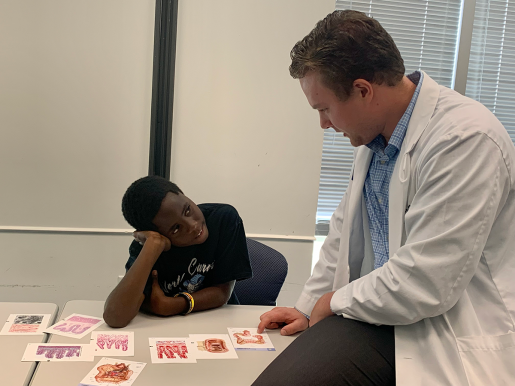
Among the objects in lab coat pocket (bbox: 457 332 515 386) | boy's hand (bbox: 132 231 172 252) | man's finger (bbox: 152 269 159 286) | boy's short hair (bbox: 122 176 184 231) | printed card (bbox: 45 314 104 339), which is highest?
boy's short hair (bbox: 122 176 184 231)

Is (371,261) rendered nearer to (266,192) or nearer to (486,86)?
(266,192)

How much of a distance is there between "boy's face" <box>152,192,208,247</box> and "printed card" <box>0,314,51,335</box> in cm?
47

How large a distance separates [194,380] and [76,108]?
2148 millimetres

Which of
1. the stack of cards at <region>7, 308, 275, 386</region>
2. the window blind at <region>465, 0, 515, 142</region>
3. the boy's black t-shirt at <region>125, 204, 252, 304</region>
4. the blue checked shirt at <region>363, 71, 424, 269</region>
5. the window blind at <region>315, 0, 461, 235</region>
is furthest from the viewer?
the window blind at <region>465, 0, 515, 142</region>

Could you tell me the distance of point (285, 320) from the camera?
60.4 inches

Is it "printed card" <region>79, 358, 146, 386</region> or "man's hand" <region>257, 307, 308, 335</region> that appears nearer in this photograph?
"printed card" <region>79, 358, 146, 386</region>

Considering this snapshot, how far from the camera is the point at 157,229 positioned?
1.64 meters

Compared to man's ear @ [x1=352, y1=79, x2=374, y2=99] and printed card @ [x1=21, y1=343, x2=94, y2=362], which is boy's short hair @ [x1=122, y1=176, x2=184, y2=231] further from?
man's ear @ [x1=352, y1=79, x2=374, y2=99]

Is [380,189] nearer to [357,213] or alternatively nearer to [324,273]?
[357,213]

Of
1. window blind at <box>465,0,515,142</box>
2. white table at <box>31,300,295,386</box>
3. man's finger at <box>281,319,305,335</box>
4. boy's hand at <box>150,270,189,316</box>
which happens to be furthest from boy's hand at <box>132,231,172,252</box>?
window blind at <box>465,0,515,142</box>

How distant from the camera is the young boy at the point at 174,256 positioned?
154 centimetres

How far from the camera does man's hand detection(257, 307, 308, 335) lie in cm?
148

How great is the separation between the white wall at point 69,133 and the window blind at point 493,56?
8.04ft

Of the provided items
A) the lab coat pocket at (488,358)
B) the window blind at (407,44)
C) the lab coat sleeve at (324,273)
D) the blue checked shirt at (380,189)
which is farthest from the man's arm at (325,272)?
the window blind at (407,44)
